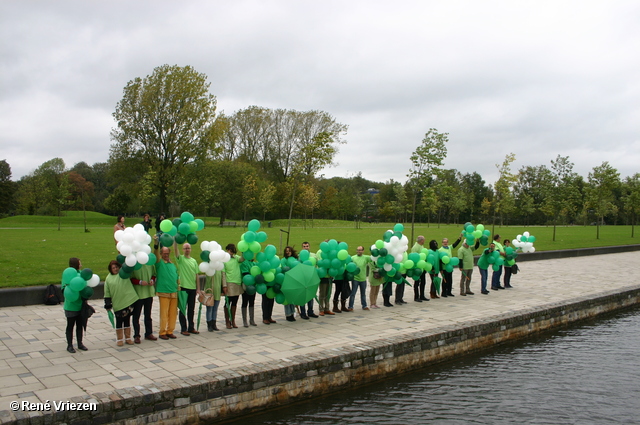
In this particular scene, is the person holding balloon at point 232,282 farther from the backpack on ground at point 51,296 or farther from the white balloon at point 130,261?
the backpack on ground at point 51,296

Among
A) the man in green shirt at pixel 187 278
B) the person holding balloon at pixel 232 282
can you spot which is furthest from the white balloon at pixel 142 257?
the person holding balloon at pixel 232 282

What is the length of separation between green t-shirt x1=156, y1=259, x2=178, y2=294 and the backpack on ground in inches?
197

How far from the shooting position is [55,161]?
91.4 meters

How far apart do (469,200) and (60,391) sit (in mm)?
79997

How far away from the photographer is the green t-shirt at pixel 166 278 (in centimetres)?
915

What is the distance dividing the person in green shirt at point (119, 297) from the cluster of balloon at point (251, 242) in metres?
2.27

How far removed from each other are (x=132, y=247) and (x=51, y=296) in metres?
5.44

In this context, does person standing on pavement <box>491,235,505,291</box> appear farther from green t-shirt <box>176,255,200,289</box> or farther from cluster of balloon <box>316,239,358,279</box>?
green t-shirt <box>176,255,200,289</box>

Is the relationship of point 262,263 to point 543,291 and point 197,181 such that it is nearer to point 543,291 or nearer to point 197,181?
point 543,291

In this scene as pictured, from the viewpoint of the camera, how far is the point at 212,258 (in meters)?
9.50

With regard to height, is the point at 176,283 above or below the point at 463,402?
above

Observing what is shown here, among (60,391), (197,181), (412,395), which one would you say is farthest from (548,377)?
(197,181)

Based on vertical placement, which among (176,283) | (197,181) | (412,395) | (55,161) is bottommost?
(412,395)

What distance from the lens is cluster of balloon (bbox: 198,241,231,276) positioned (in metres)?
9.50
